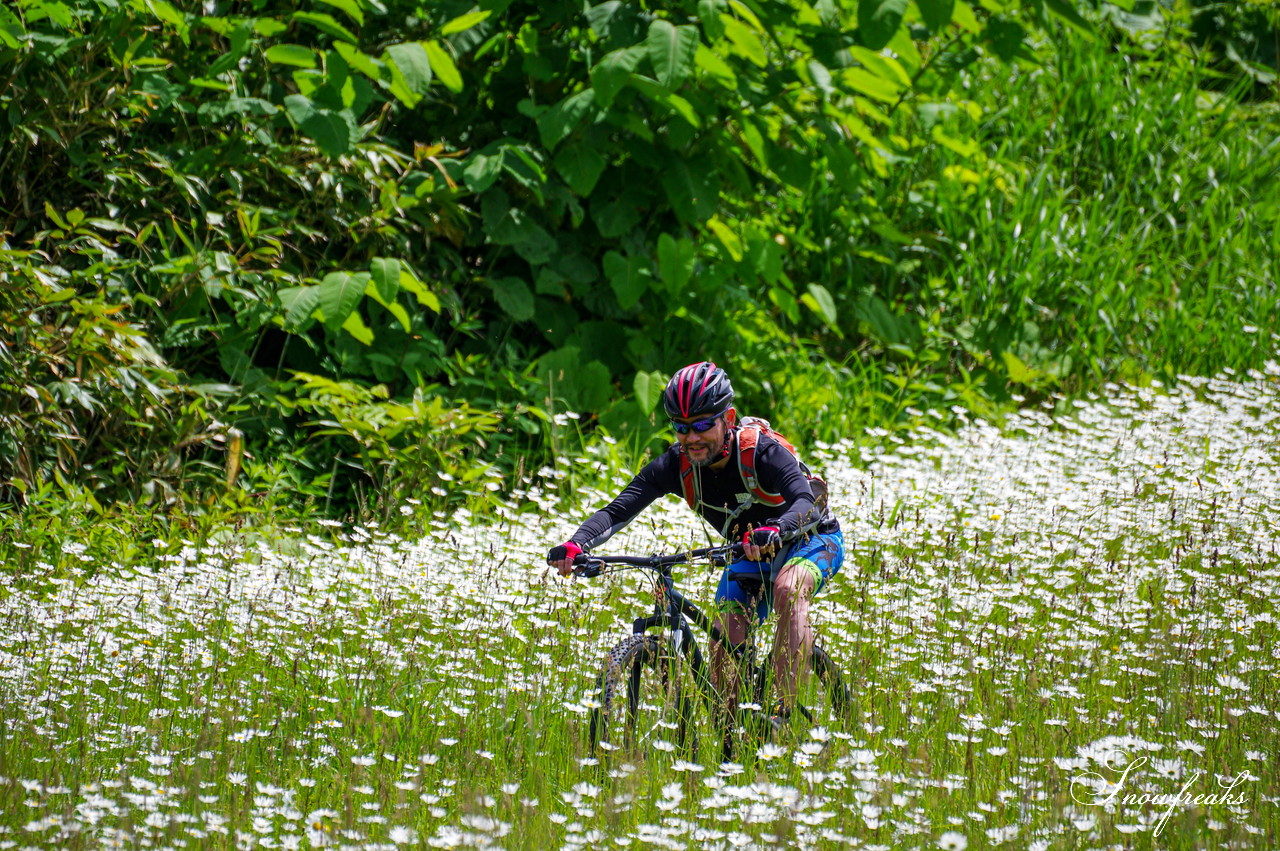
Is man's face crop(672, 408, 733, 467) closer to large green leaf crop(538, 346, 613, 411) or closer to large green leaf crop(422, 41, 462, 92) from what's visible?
large green leaf crop(422, 41, 462, 92)

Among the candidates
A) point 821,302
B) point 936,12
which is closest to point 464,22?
point 936,12

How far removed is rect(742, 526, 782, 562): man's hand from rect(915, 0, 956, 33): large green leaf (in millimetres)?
4184

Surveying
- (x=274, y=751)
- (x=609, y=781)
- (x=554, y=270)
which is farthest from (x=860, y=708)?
(x=554, y=270)

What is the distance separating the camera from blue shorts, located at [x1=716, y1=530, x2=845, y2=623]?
442 cm

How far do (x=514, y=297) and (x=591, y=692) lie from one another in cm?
437

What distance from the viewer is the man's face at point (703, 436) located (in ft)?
14.2

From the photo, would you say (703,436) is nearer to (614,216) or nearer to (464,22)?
(464,22)

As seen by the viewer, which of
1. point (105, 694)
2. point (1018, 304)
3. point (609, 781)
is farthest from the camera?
point (1018, 304)

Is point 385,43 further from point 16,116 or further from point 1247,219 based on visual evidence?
point 1247,219

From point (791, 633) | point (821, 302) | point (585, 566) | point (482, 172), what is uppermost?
point (482, 172)

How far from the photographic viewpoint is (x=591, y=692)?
13.6 feet

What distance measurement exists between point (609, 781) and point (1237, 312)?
8.41 metres

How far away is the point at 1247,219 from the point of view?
10.9 meters
